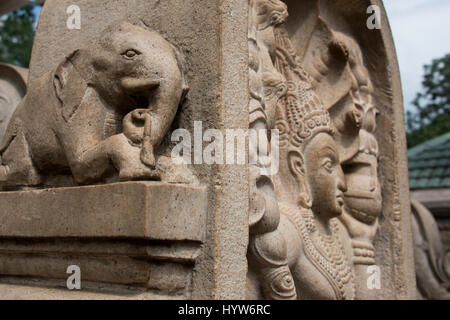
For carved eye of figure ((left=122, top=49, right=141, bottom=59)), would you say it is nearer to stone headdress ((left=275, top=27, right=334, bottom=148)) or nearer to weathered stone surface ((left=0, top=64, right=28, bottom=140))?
stone headdress ((left=275, top=27, right=334, bottom=148))

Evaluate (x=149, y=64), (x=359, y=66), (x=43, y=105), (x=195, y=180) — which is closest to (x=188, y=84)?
(x=149, y=64)

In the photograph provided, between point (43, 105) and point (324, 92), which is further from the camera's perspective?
point (324, 92)

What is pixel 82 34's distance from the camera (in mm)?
2318

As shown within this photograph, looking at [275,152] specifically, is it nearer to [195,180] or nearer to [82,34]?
[195,180]

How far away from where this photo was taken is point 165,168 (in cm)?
176

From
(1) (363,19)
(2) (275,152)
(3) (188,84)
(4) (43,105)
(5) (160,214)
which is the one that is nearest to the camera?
(5) (160,214)

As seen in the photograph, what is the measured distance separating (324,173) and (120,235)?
133cm

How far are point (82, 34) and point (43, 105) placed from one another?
45 cm

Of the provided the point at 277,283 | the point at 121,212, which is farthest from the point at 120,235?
the point at 277,283

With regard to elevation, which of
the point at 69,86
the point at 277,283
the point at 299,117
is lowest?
the point at 277,283

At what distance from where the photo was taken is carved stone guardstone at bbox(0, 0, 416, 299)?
1.70m

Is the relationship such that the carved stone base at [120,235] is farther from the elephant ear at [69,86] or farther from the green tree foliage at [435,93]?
the green tree foliage at [435,93]

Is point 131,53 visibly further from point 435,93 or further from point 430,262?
point 435,93

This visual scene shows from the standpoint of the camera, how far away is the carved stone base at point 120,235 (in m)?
1.62
